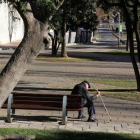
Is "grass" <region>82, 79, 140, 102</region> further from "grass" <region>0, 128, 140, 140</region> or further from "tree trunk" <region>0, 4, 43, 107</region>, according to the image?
"tree trunk" <region>0, 4, 43, 107</region>

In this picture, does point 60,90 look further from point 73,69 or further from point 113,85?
point 73,69

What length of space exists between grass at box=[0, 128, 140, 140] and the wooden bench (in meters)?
1.22

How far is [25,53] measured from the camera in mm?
7281

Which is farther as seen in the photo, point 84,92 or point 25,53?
point 84,92

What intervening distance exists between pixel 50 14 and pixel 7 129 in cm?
376

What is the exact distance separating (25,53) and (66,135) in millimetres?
2908

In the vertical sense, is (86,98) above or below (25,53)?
below

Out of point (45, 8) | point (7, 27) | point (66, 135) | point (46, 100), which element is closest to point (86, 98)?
point (46, 100)

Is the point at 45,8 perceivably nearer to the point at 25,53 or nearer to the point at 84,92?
the point at 25,53

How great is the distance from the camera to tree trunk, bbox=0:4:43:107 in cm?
717

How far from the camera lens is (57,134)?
31.8 feet

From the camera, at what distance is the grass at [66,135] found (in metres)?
9.34

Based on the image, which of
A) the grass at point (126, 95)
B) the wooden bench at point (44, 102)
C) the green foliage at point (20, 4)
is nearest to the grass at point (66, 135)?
the wooden bench at point (44, 102)

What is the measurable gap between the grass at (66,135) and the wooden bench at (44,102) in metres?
1.22
